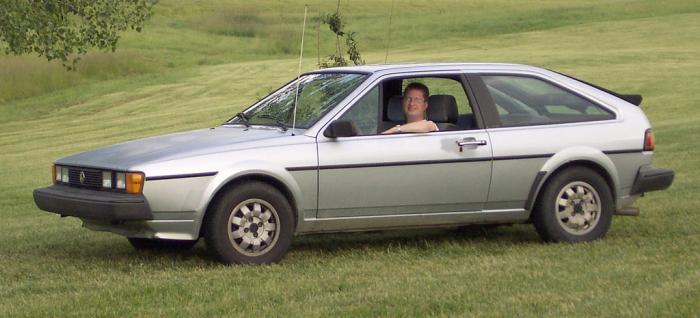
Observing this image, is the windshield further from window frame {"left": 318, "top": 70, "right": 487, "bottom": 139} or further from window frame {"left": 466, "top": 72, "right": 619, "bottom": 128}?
window frame {"left": 466, "top": 72, "right": 619, "bottom": 128}

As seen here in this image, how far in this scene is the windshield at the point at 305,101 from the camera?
9.08 m

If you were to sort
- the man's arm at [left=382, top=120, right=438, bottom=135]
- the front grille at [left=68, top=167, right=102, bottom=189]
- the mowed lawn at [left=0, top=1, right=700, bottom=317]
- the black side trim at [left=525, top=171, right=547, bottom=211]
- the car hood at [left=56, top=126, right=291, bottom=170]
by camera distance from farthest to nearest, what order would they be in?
the black side trim at [left=525, top=171, right=547, bottom=211], the man's arm at [left=382, top=120, right=438, bottom=135], the front grille at [left=68, top=167, right=102, bottom=189], the car hood at [left=56, top=126, right=291, bottom=170], the mowed lawn at [left=0, top=1, right=700, bottom=317]

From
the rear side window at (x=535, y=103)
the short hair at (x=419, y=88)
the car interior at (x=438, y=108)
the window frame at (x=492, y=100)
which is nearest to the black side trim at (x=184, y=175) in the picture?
the car interior at (x=438, y=108)

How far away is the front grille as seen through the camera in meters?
8.54

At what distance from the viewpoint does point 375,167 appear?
8789mm

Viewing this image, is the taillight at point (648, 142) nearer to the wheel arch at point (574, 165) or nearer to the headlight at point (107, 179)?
the wheel arch at point (574, 165)

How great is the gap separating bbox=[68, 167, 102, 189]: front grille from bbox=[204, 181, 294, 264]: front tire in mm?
789

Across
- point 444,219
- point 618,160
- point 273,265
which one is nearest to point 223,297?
point 273,265

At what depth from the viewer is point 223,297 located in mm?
7273

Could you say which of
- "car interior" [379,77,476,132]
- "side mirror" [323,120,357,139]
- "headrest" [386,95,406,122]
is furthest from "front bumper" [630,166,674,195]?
"side mirror" [323,120,357,139]

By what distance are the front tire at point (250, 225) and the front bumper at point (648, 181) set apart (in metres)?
2.70

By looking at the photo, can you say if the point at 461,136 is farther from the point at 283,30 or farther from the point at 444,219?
the point at 283,30

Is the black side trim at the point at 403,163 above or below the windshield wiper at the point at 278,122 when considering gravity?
below

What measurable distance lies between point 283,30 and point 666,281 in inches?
1956
